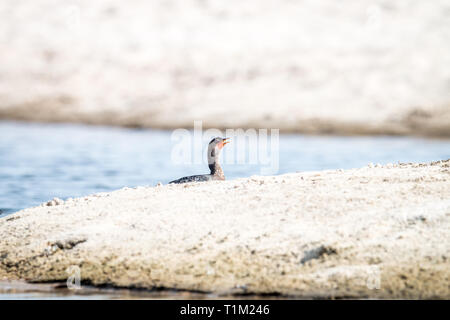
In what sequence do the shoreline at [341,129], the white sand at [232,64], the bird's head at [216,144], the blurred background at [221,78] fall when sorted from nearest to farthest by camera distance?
the bird's head at [216,144], the blurred background at [221,78], the shoreline at [341,129], the white sand at [232,64]

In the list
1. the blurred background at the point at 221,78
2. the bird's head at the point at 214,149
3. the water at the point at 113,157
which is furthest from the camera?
the blurred background at the point at 221,78

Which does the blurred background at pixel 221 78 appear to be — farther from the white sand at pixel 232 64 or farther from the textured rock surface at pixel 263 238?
the textured rock surface at pixel 263 238

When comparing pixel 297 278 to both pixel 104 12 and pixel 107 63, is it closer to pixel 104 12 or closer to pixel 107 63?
pixel 107 63

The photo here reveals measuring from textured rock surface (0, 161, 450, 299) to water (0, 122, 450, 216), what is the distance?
352cm

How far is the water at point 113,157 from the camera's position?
13227mm

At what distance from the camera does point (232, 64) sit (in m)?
23.3

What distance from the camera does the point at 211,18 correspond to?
2580 cm

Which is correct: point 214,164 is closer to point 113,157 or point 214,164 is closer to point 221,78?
point 113,157

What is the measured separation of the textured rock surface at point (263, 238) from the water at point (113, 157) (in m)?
3.52

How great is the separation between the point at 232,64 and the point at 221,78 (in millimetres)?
779

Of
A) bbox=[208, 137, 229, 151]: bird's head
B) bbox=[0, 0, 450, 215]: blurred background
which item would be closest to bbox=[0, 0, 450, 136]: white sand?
bbox=[0, 0, 450, 215]: blurred background

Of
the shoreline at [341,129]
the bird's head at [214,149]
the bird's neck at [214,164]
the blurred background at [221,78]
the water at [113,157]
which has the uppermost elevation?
the blurred background at [221,78]

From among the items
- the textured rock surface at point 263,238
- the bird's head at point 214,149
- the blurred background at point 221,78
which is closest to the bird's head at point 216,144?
the bird's head at point 214,149
